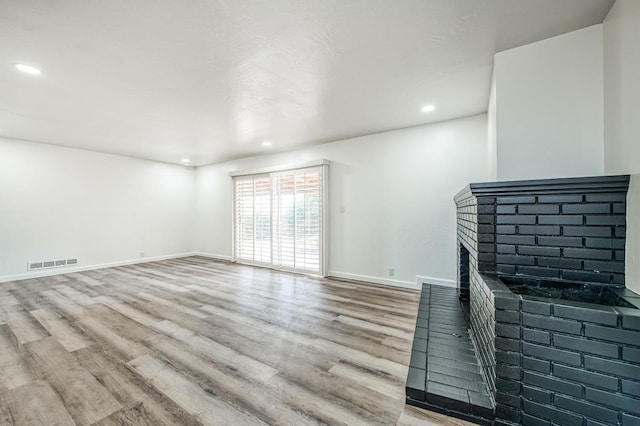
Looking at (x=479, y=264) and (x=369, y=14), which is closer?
(x=369, y=14)

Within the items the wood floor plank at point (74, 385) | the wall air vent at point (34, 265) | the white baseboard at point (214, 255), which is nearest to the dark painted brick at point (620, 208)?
the wood floor plank at point (74, 385)

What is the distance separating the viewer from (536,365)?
4.65 ft

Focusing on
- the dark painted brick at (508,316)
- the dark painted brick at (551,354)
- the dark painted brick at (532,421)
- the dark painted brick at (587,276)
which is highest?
the dark painted brick at (587,276)

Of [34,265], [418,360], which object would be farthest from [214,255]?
[418,360]

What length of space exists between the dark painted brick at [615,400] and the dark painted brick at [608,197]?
3.48ft

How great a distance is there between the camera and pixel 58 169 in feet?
17.0

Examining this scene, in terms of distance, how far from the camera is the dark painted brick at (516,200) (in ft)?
5.81

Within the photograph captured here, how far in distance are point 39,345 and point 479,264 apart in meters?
3.92

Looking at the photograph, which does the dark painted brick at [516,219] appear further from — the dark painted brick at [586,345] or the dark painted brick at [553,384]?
the dark painted brick at [553,384]

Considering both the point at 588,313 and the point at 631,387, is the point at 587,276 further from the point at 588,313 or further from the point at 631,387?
the point at 631,387

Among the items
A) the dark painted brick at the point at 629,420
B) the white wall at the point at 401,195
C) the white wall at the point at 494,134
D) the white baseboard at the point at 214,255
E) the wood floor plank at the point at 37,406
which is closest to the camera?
the dark painted brick at the point at 629,420

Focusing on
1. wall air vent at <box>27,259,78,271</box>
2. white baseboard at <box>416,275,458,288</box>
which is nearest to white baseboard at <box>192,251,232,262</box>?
wall air vent at <box>27,259,78,271</box>

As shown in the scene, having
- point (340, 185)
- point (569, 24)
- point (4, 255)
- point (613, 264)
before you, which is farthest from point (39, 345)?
point (569, 24)

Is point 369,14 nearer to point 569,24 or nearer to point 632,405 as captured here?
point 569,24
